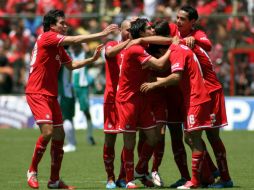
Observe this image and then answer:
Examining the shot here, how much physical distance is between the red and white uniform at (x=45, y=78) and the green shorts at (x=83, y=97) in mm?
8969

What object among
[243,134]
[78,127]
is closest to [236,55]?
[243,134]

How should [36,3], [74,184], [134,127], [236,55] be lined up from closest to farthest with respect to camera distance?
[134,127]
[74,184]
[236,55]
[36,3]

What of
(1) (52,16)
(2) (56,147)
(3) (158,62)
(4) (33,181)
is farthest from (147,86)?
(4) (33,181)

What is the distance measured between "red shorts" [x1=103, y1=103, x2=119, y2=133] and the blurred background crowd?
11639mm

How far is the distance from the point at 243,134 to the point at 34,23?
9048mm

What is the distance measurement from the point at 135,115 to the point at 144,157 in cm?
83

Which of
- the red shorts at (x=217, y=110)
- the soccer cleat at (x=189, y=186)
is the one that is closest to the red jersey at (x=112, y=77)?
the red shorts at (x=217, y=110)

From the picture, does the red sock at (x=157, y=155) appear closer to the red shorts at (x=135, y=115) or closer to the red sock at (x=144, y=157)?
the red sock at (x=144, y=157)

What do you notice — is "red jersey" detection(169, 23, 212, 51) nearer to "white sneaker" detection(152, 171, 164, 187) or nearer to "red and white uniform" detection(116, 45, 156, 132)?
"red and white uniform" detection(116, 45, 156, 132)

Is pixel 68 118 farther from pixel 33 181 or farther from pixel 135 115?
pixel 135 115

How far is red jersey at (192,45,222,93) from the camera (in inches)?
502

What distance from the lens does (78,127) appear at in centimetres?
2602

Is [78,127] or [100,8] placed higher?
[100,8]

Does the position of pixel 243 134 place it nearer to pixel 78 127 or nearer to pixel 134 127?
pixel 78 127
